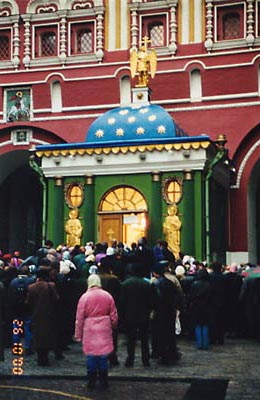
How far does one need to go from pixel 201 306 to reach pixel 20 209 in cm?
2183

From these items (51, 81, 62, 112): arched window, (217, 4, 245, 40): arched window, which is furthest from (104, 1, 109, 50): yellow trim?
(217, 4, 245, 40): arched window

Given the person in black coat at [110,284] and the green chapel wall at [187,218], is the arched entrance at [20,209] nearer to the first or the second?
the green chapel wall at [187,218]

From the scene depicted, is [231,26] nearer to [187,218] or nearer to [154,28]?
[154,28]

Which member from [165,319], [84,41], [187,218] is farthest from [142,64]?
[165,319]

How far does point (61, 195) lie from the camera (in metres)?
26.0

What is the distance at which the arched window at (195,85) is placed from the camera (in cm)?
3059

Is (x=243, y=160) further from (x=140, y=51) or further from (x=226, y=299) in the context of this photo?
(x=226, y=299)

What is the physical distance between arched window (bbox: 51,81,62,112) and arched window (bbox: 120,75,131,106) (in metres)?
2.51

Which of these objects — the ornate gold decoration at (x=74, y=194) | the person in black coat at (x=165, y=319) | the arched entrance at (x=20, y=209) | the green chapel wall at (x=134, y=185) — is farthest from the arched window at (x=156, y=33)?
the person in black coat at (x=165, y=319)

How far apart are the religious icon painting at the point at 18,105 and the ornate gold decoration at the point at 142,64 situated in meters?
5.44

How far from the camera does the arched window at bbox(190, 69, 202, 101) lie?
3059 centimetres

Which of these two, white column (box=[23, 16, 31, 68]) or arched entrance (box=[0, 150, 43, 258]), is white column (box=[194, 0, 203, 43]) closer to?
white column (box=[23, 16, 31, 68])

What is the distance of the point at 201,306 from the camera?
16234 millimetres

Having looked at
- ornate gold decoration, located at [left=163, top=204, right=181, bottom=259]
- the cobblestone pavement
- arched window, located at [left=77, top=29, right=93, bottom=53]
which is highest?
arched window, located at [left=77, top=29, right=93, bottom=53]
